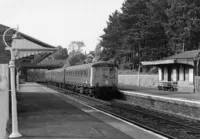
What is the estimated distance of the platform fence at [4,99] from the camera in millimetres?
9672

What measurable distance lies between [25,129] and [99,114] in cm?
475

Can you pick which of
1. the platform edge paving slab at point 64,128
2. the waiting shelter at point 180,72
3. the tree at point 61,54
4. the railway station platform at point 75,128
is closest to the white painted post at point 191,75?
the waiting shelter at point 180,72

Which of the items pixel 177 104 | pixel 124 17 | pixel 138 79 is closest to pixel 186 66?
pixel 177 104

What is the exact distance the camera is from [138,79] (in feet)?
120

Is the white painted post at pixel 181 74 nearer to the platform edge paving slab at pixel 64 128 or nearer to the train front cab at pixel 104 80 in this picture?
the train front cab at pixel 104 80

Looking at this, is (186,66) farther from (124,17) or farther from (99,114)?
(124,17)

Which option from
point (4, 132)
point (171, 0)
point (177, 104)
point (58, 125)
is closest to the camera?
point (4, 132)

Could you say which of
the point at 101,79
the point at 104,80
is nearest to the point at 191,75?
the point at 104,80

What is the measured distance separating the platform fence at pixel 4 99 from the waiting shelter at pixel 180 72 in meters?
13.9

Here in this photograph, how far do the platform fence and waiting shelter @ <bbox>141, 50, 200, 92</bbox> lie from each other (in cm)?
1389

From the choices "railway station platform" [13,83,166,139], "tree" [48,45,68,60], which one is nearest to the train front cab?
"railway station platform" [13,83,166,139]

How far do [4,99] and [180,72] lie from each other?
17457 mm

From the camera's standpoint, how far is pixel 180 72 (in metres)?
25.5

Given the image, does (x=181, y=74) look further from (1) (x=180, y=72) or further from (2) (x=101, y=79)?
(2) (x=101, y=79)
